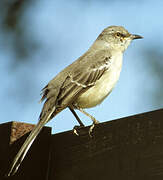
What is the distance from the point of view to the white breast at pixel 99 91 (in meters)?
4.80

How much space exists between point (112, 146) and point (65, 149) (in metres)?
0.42

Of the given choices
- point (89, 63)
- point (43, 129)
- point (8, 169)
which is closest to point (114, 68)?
point (89, 63)

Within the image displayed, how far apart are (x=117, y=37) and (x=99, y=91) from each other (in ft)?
5.47

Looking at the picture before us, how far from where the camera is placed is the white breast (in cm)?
480

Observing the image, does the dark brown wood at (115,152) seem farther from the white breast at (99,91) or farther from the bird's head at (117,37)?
the bird's head at (117,37)

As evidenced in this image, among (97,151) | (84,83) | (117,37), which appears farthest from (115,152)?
(117,37)

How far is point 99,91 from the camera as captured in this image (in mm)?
4836

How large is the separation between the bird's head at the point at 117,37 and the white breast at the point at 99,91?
105cm

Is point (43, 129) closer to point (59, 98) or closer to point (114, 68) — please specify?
point (59, 98)

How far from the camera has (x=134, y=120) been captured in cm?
219

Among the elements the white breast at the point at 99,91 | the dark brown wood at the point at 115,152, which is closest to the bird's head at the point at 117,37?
the white breast at the point at 99,91

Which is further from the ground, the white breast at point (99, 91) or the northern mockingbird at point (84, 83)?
the northern mockingbird at point (84, 83)

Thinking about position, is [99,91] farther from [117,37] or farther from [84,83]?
[117,37]

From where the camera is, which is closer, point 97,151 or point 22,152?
point 97,151
